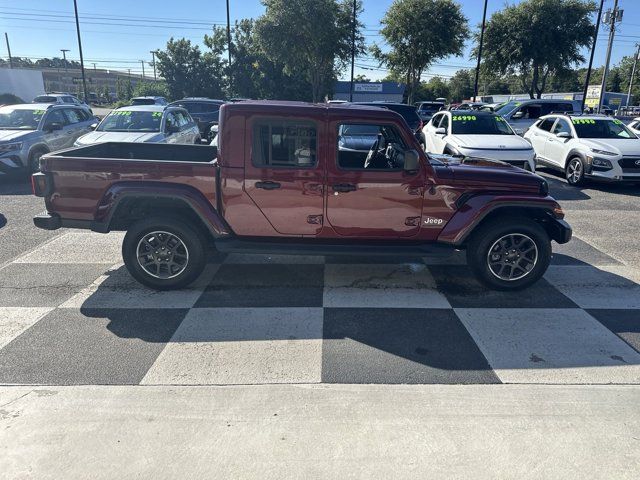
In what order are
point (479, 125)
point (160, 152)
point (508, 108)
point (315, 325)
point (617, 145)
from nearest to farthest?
point (315, 325) → point (160, 152) → point (617, 145) → point (479, 125) → point (508, 108)

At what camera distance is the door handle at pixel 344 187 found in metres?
4.57

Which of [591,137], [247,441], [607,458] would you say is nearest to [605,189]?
[591,137]

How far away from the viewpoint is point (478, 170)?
479 cm

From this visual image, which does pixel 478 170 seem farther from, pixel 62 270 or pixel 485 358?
pixel 62 270

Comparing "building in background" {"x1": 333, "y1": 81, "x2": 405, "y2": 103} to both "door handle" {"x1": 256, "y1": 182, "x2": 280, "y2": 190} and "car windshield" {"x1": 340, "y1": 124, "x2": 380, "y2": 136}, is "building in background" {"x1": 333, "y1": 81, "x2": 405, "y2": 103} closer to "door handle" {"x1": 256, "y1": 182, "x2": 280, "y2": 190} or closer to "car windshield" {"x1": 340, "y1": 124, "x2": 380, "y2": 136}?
"car windshield" {"x1": 340, "y1": 124, "x2": 380, "y2": 136}

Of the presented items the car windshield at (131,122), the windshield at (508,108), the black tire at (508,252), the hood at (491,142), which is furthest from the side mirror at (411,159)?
the windshield at (508,108)

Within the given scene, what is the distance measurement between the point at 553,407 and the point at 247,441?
78.7 inches

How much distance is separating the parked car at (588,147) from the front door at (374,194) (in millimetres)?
7651

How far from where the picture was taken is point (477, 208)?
467cm

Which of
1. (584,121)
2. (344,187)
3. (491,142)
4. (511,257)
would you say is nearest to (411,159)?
(344,187)

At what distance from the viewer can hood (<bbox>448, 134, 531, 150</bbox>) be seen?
985cm

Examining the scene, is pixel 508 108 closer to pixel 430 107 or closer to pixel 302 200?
pixel 430 107

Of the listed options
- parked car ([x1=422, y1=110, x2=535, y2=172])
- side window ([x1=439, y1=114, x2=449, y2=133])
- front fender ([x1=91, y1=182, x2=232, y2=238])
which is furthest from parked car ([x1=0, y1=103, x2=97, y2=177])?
side window ([x1=439, y1=114, x2=449, y2=133])

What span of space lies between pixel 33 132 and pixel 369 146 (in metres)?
9.06
